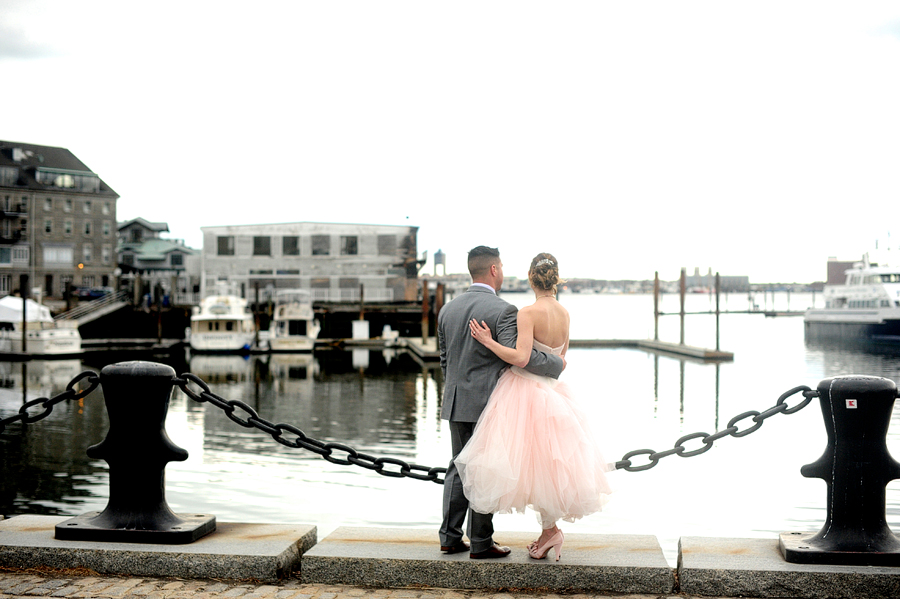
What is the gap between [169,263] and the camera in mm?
84562

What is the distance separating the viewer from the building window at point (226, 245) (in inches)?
2418

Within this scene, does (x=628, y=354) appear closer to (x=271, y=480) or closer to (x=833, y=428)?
(x=271, y=480)

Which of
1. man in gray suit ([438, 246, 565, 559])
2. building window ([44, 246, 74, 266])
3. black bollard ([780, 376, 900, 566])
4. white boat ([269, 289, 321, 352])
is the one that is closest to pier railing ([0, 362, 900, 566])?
black bollard ([780, 376, 900, 566])

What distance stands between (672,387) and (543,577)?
22.6 m

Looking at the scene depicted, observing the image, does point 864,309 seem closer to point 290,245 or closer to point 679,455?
point 290,245

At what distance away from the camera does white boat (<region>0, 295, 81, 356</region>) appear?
38656 mm

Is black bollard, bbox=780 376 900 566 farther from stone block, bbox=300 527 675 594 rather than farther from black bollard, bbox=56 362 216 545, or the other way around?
black bollard, bbox=56 362 216 545

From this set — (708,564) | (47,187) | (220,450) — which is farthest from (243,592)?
(47,187)

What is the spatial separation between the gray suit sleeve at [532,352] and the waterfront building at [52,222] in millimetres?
72558

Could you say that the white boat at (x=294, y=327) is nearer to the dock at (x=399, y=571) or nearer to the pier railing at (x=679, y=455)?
the pier railing at (x=679, y=455)

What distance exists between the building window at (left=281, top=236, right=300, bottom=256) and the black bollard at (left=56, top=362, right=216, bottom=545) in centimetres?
5813

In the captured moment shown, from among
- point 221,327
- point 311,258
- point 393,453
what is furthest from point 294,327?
point 393,453

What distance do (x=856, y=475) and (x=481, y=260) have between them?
2.29m

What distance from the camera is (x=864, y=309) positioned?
58.8m
